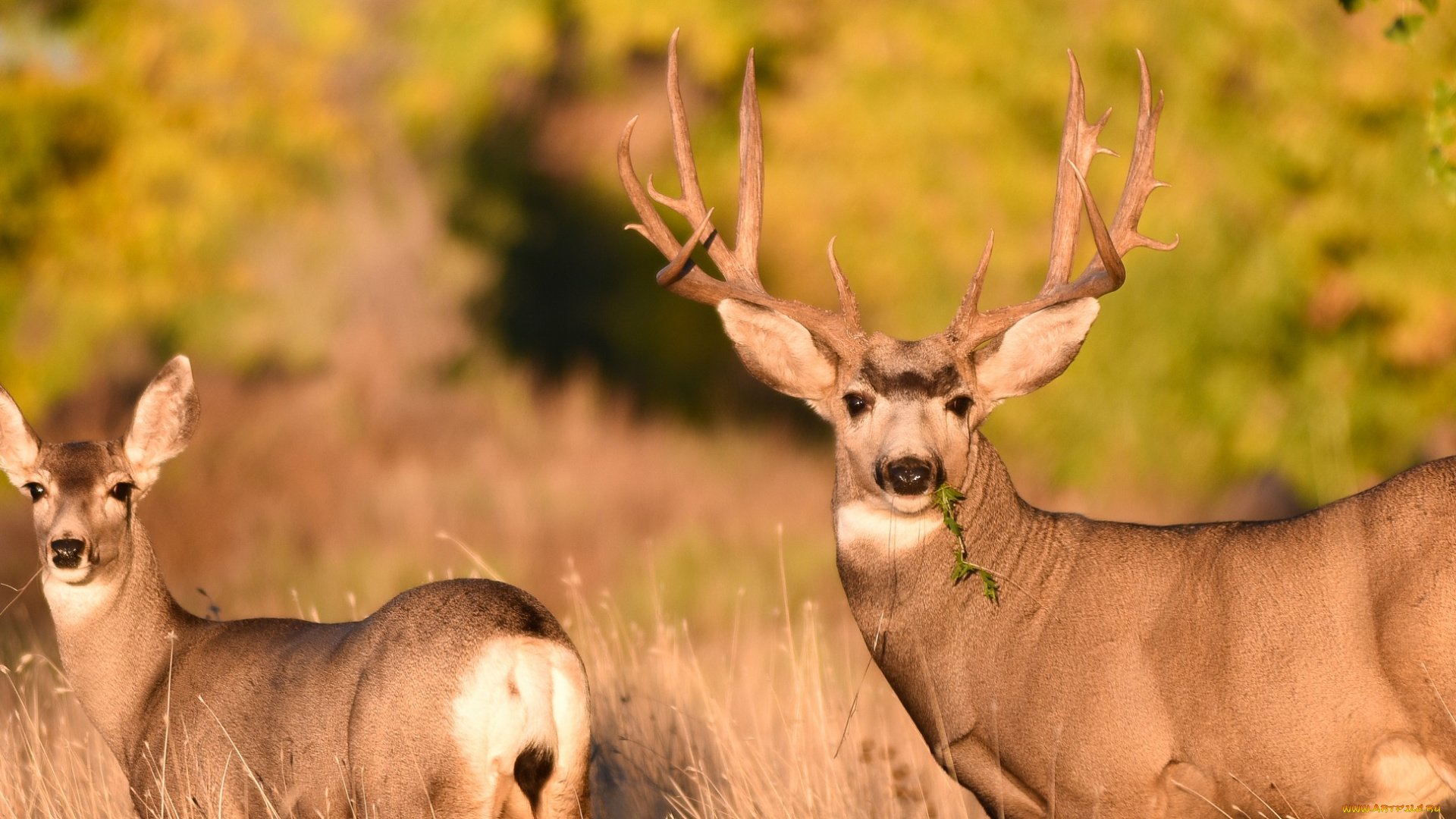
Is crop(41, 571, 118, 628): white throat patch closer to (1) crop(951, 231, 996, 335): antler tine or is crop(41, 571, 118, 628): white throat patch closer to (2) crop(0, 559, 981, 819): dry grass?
(2) crop(0, 559, 981, 819): dry grass

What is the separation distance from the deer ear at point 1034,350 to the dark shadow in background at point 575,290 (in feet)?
50.9

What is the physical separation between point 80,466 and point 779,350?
7.42ft

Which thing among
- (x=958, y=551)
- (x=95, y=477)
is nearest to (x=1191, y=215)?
(x=958, y=551)

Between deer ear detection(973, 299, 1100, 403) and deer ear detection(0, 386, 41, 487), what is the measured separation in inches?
120

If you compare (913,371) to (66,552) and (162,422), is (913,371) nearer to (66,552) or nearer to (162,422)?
(162,422)

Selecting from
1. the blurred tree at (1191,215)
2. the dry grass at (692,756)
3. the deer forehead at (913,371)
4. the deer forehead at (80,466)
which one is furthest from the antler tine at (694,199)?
the blurred tree at (1191,215)

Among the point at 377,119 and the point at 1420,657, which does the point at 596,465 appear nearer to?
the point at 377,119

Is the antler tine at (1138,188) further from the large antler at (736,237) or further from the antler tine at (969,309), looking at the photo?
the large antler at (736,237)

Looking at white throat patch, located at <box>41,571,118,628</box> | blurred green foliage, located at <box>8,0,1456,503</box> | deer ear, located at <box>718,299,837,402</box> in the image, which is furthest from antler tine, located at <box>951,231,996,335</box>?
blurred green foliage, located at <box>8,0,1456,503</box>

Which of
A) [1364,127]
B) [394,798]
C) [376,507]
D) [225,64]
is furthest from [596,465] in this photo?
[394,798]

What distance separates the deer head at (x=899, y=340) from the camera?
4.76m

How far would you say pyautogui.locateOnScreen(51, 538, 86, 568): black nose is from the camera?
15.7 feet

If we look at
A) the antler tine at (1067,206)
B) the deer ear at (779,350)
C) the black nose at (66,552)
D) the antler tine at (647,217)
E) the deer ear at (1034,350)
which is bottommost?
the black nose at (66,552)

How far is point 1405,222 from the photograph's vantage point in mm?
11031
